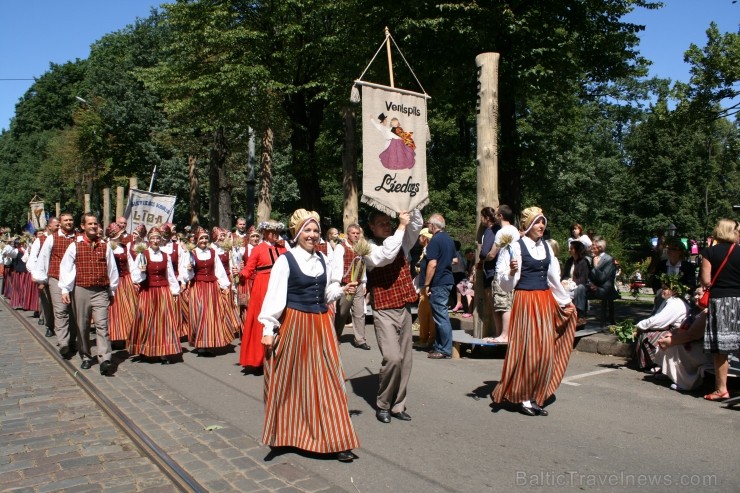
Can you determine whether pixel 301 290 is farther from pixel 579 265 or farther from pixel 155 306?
pixel 579 265

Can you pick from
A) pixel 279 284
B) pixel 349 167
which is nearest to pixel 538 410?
pixel 279 284

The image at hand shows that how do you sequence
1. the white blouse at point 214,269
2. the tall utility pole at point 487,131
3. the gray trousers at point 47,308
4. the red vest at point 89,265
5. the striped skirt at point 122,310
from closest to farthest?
the red vest at point 89,265, the tall utility pole at point 487,131, the white blouse at point 214,269, the striped skirt at point 122,310, the gray trousers at point 47,308

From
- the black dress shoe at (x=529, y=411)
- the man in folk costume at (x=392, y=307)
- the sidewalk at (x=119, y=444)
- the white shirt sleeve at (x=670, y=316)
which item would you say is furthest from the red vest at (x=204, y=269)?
the white shirt sleeve at (x=670, y=316)

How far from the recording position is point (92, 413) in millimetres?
6434

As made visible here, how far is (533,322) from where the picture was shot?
6.12 metres

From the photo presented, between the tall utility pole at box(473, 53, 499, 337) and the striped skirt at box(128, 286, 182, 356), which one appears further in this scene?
the tall utility pole at box(473, 53, 499, 337)

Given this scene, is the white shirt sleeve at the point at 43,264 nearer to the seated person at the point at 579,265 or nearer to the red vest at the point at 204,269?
the red vest at the point at 204,269

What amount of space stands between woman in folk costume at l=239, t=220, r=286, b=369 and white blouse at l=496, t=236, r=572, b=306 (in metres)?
3.26

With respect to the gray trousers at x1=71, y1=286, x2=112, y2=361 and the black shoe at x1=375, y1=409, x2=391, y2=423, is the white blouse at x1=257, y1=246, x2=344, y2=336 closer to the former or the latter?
the black shoe at x1=375, y1=409, x2=391, y2=423

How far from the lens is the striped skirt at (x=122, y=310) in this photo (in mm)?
10344

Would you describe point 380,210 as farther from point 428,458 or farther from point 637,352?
point 637,352

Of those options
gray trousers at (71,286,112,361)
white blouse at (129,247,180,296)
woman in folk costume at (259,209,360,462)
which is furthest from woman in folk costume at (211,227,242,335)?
woman in folk costume at (259,209,360,462)

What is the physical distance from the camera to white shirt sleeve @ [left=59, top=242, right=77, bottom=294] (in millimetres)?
8320

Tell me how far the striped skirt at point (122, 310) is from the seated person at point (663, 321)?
7704 millimetres
